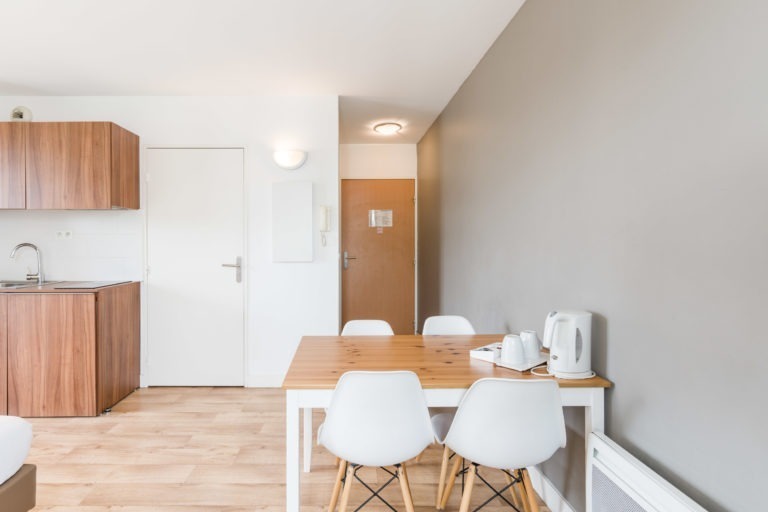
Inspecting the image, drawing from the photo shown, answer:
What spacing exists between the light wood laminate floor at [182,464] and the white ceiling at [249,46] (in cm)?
260

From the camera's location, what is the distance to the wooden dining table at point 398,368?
1.65 m

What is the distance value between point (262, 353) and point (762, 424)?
3542 millimetres

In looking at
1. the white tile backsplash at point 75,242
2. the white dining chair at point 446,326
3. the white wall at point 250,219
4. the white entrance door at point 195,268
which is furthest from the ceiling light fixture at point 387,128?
the white dining chair at point 446,326

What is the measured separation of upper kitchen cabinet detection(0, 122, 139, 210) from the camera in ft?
10.9

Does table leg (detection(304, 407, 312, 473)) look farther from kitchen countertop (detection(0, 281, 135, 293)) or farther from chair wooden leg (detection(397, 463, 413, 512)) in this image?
kitchen countertop (detection(0, 281, 135, 293))

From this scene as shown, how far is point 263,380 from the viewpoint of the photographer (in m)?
3.90

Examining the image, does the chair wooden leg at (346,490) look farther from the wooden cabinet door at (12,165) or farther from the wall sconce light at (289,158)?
the wooden cabinet door at (12,165)

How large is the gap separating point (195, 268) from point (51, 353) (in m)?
1.19

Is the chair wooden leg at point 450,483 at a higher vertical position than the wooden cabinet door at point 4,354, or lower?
lower

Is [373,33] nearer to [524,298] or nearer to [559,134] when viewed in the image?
[559,134]

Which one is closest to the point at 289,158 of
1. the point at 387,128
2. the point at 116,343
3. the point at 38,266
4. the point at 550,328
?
the point at 387,128

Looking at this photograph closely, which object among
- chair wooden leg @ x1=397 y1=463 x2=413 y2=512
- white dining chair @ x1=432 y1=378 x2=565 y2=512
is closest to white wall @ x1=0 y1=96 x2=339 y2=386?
chair wooden leg @ x1=397 y1=463 x2=413 y2=512

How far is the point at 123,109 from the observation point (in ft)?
12.6

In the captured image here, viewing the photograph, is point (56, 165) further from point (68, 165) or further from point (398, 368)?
point (398, 368)
